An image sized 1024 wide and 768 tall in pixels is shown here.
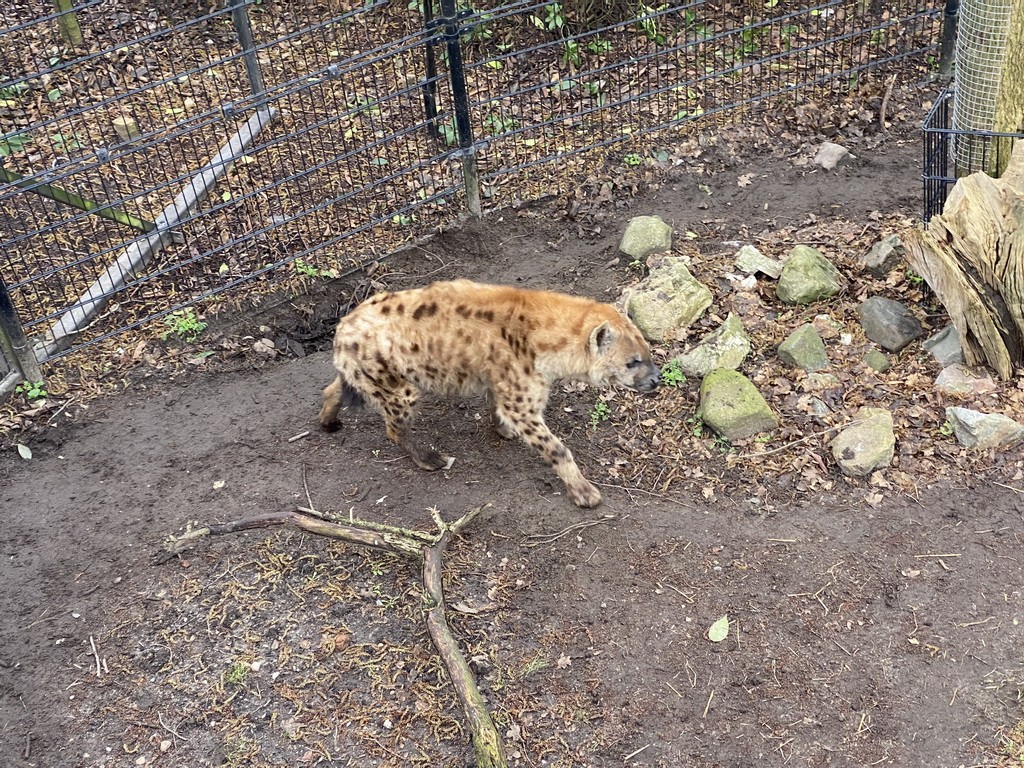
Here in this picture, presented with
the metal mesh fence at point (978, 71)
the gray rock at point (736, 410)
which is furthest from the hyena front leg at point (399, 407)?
the metal mesh fence at point (978, 71)

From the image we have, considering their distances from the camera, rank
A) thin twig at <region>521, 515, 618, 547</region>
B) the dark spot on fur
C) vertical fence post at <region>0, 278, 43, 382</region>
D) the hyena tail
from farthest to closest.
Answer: vertical fence post at <region>0, 278, 43, 382</region>, the hyena tail, the dark spot on fur, thin twig at <region>521, 515, 618, 547</region>

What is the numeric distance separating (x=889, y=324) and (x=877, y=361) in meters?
0.26

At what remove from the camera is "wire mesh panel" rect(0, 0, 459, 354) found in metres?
6.93

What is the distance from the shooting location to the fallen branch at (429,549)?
4130 millimetres

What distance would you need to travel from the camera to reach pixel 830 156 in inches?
313

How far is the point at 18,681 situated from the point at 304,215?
12.3 ft

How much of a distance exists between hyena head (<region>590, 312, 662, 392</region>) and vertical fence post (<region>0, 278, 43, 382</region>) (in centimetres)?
375

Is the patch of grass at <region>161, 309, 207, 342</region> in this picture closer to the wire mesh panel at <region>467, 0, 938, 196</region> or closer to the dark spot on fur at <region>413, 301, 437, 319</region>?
the dark spot on fur at <region>413, 301, 437, 319</region>

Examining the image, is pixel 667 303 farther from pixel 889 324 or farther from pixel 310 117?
pixel 310 117

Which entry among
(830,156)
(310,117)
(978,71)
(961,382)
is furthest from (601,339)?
(310,117)

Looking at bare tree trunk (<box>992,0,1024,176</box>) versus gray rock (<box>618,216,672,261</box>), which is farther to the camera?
gray rock (<box>618,216,672,261</box>)

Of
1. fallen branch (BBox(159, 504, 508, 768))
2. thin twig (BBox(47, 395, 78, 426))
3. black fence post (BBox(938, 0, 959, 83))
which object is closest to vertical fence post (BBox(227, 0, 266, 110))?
thin twig (BBox(47, 395, 78, 426))

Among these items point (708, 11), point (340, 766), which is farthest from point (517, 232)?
point (340, 766)

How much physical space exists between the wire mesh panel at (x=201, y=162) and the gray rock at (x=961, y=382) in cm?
382
